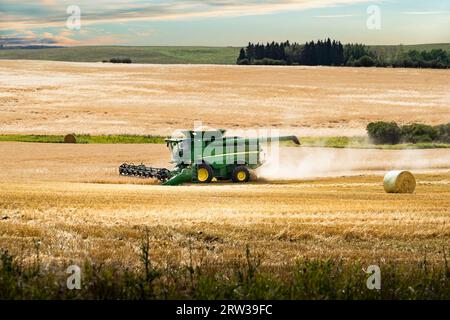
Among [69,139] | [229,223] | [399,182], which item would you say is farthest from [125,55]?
[229,223]

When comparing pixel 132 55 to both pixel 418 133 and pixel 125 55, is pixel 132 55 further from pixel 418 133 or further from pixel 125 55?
pixel 418 133

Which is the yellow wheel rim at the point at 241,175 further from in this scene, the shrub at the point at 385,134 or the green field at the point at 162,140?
the shrub at the point at 385,134

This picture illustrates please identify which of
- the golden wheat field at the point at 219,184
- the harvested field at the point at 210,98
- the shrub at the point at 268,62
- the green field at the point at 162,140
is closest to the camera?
the golden wheat field at the point at 219,184

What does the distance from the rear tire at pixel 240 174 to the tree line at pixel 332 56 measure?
85.5m

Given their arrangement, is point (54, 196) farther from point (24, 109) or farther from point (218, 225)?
point (24, 109)

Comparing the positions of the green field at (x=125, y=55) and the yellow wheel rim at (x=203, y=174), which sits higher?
the green field at (x=125, y=55)

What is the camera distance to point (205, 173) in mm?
31234

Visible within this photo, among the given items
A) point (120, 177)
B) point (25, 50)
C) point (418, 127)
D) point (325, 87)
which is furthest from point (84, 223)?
point (25, 50)

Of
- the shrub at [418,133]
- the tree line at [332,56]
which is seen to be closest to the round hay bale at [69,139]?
the shrub at [418,133]

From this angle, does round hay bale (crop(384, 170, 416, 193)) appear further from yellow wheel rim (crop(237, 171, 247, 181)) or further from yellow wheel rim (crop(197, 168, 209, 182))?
yellow wheel rim (crop(197, 168, 209, 182))

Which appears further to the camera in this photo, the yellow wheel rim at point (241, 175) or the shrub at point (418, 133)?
the shrub at point (418, 133)

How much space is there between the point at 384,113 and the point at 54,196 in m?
46.6

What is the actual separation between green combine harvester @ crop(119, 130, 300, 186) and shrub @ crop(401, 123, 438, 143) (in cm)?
1884

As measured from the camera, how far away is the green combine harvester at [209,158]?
31.2 meters
